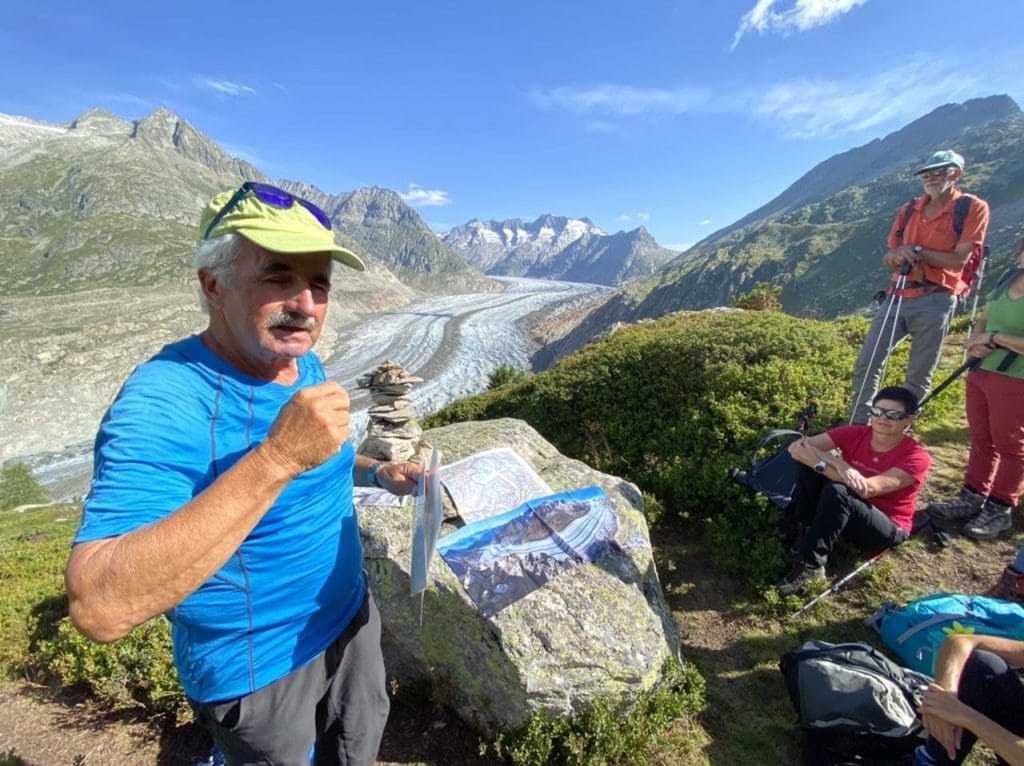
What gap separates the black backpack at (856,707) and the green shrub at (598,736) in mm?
1001

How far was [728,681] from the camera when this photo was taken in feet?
15.3

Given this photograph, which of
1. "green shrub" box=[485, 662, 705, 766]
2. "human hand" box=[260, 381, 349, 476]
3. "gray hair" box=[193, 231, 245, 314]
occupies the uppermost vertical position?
"gray hair" box=[193, 231, 245, 314]

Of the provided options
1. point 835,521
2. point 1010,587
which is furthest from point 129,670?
point 1010,587

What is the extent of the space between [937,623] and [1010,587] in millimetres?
1183

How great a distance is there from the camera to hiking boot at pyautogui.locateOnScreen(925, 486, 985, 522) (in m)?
5.73

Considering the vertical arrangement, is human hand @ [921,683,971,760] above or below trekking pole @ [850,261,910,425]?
below

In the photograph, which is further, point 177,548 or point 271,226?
point 271,226

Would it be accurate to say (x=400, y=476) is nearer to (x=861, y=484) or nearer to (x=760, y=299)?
(x=861, y=484)

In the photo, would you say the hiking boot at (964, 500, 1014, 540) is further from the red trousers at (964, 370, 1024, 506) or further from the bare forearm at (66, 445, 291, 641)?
the bare forearm at (66, 445, 291, 641)

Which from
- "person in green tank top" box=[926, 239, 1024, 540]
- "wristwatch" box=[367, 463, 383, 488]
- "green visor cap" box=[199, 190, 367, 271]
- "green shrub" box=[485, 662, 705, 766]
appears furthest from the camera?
"person in green tank top" box=[926, 239, 1024, 540]

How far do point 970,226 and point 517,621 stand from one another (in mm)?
6564

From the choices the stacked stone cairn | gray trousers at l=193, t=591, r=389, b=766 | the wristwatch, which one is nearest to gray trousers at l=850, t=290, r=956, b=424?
the wristwatch

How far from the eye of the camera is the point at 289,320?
2107 millimetres

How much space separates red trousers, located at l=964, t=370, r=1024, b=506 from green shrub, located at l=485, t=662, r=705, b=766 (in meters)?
4.60
